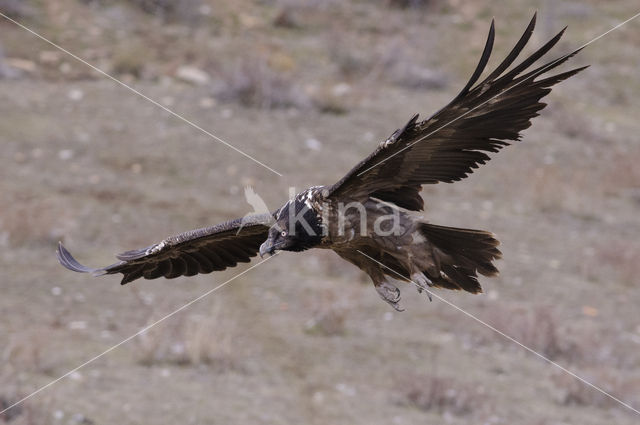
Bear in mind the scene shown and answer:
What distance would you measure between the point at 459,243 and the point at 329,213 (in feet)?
2.33

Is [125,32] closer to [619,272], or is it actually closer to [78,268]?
[619,272]

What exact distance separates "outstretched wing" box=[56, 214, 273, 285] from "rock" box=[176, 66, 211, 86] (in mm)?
10065

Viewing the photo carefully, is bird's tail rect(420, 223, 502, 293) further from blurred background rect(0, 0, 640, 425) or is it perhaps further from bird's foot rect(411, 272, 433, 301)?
blurred background rect(0, 0, 640, 425)

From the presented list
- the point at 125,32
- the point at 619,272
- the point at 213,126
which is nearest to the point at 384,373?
the point at 619,272

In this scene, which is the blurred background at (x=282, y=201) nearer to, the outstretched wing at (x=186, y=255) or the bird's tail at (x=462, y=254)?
the outstretched wing at (x=186, y=255)

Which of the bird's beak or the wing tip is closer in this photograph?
the bird's beak

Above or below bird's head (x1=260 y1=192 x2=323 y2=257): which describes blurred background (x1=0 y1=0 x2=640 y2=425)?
below

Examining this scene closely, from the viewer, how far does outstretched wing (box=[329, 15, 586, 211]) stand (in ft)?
14.3

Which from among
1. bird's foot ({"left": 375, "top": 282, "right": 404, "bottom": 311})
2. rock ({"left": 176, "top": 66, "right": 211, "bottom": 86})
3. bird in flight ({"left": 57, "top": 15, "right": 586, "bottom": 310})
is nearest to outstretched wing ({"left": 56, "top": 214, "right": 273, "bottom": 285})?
bird in flight ({"left": 57, "top": 15, "right": 586, "bottom": 310})

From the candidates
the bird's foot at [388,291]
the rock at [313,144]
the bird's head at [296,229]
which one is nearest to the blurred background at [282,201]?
the rock at [313,144]

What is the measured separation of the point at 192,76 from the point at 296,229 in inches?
456

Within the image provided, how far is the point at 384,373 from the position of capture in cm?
962

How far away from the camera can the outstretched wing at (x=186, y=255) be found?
5.83m

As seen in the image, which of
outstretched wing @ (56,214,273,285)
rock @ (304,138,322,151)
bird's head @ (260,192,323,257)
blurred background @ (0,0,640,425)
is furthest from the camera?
rock @ (304,138,322,151)
